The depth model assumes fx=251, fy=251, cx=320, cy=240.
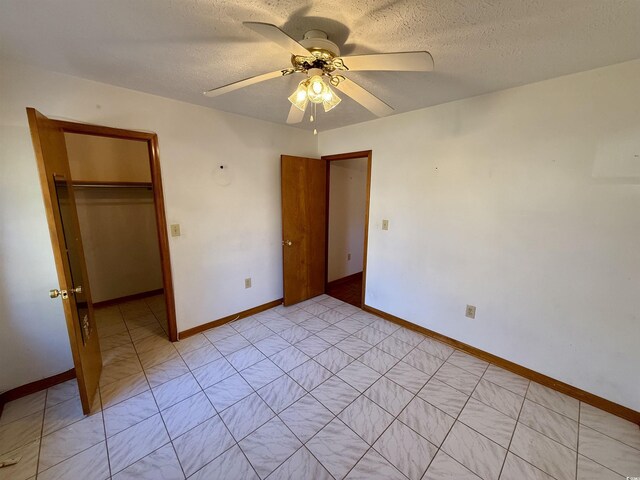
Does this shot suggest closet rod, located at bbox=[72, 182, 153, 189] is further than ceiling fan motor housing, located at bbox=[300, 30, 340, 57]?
Yes

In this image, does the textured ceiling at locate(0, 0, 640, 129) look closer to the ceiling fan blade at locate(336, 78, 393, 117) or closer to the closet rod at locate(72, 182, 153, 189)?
the ceiling fan blade at locate(336, 78, 393, 117)

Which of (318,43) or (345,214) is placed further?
(345,214)

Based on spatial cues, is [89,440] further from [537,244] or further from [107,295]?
[537,244]

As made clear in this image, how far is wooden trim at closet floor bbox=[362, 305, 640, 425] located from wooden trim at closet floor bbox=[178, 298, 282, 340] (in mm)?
1608

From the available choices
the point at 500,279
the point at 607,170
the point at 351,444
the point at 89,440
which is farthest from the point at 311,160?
the point at 89,440

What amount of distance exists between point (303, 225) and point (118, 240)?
7.98 ft

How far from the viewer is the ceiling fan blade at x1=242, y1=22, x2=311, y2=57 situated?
2.88 ft

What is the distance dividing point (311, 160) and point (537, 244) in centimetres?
240

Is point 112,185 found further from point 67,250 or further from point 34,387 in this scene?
point 34,387

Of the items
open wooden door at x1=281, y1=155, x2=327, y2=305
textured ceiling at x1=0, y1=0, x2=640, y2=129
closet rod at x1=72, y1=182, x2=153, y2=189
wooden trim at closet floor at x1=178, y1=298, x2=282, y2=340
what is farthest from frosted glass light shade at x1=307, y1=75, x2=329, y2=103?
closet rod at x1=72, y1=182, x2=153, y2=189

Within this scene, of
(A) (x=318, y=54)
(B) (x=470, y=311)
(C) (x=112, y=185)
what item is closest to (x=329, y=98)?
(A) (x=318, y=54)

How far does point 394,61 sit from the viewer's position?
3.50ft

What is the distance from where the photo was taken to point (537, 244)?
1.89m

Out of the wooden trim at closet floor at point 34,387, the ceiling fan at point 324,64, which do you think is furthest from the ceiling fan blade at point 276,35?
the wooden trim at closet floor at point 34,387
